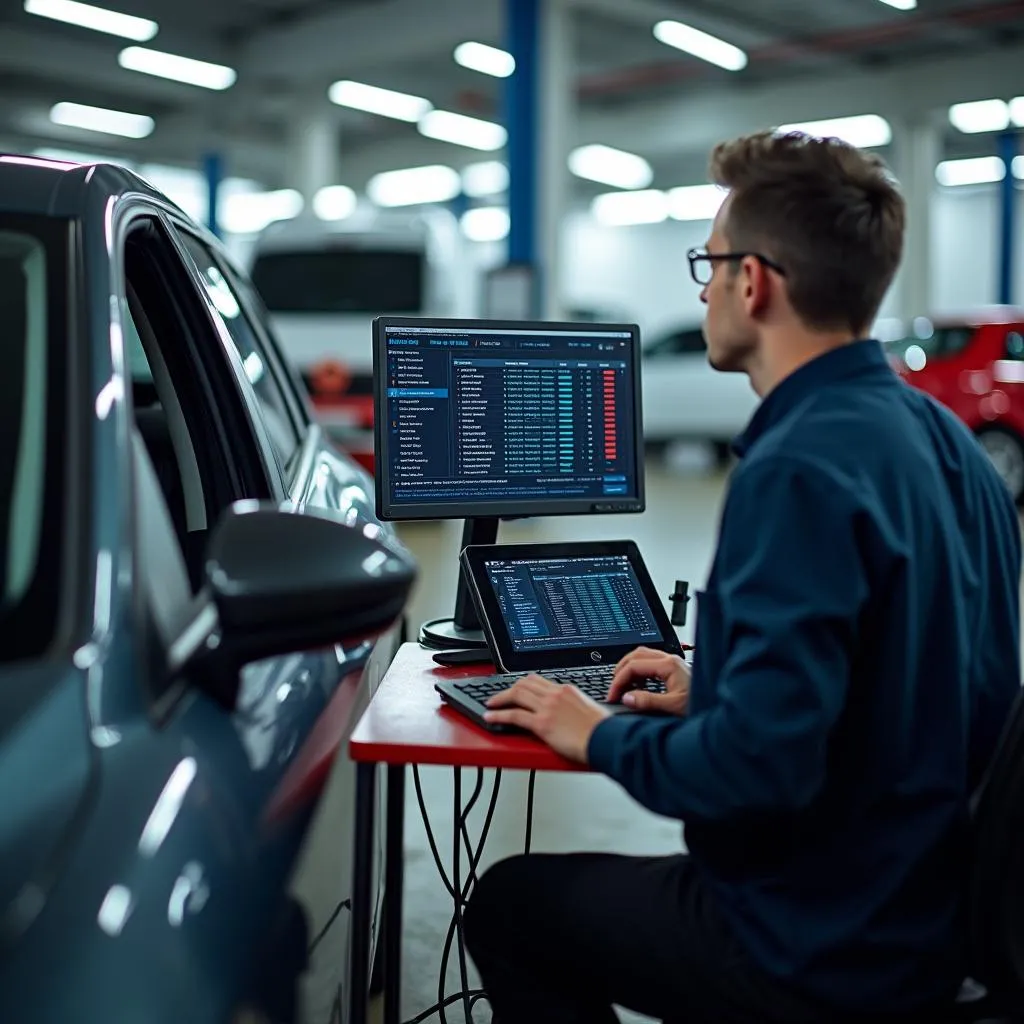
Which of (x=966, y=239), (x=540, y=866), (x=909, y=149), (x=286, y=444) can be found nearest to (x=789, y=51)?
(x=909, y=149)

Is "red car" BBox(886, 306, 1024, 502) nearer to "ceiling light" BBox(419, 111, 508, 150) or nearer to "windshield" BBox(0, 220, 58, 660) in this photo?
"ceiling light" BBox(419, 111, 508, 150)

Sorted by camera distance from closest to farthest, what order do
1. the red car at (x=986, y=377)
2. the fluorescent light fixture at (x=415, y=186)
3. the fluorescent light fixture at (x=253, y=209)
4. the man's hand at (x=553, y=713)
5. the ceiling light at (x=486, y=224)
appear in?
1. the man's hand at (x=553, y=713)
2. the red car at (x=986, y=377)
3. the fluorescent light fixture at (x=415, y=186)
4. the ceiling light at (x=486, y=224)
5. the fluorescent light fixture at (x=253, y=209)

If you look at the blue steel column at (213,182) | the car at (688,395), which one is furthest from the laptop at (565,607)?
the blue steel column at (213,182)

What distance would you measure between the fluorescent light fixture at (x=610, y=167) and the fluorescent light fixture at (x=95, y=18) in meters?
7.18

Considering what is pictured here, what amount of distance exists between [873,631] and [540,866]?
1.72ft

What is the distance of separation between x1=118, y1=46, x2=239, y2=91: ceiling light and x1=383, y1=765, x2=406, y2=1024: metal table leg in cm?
1395

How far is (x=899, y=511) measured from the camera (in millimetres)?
1335

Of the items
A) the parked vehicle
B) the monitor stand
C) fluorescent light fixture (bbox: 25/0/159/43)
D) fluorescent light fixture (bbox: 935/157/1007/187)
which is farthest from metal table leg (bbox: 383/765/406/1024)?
fluorescent light fixture (bbox: 935/157/1007/187)

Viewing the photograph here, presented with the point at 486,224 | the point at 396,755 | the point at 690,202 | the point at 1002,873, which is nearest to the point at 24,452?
the point at 396,755

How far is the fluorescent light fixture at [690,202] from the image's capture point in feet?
74.5

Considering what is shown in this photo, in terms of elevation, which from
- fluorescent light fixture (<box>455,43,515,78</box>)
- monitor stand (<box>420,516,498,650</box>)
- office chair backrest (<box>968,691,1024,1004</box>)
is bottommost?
office chair backrest (<box>968,691,1024,1004</box>)

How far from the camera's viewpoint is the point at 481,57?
1403 cm

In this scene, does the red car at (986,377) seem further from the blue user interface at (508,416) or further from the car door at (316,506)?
the blue user interface at (508,416)

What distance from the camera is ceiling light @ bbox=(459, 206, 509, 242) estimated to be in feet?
80.4
